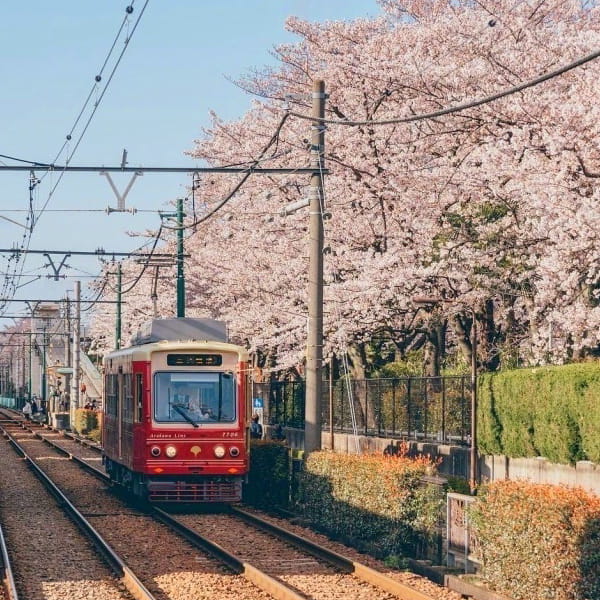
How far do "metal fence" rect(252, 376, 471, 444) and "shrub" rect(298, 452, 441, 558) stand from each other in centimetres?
399

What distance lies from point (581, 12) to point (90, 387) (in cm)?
5537

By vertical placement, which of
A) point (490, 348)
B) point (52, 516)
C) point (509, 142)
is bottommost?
point (52, 516)

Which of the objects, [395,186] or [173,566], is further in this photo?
[395,186]

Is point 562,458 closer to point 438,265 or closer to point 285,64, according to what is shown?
point 438,265

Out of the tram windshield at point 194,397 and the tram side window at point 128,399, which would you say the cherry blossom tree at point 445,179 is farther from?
the tram windshield at point 194,397

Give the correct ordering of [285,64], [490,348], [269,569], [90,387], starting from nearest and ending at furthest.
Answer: [269,569], [490,348], [285,64], [90,387]

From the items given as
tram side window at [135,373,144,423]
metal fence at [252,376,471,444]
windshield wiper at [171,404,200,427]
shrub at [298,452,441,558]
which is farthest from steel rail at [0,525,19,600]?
metal fence at [252,376,471,444]

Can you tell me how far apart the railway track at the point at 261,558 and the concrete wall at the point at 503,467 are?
227 centimetres

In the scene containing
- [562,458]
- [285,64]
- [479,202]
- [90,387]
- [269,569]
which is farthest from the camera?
[90,387]

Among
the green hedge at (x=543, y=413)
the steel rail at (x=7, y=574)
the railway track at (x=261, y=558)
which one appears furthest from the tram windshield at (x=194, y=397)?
the steel rail at (x=7, y=574)

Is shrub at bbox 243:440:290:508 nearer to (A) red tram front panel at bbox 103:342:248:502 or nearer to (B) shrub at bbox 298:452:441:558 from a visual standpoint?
(A) red tram front panel at bbox 103:342:248:502

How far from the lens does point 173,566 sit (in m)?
16.2

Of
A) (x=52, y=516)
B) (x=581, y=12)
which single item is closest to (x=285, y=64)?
(x=581, y=12)

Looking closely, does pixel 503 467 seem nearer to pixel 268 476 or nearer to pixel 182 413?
pixel 268 476
